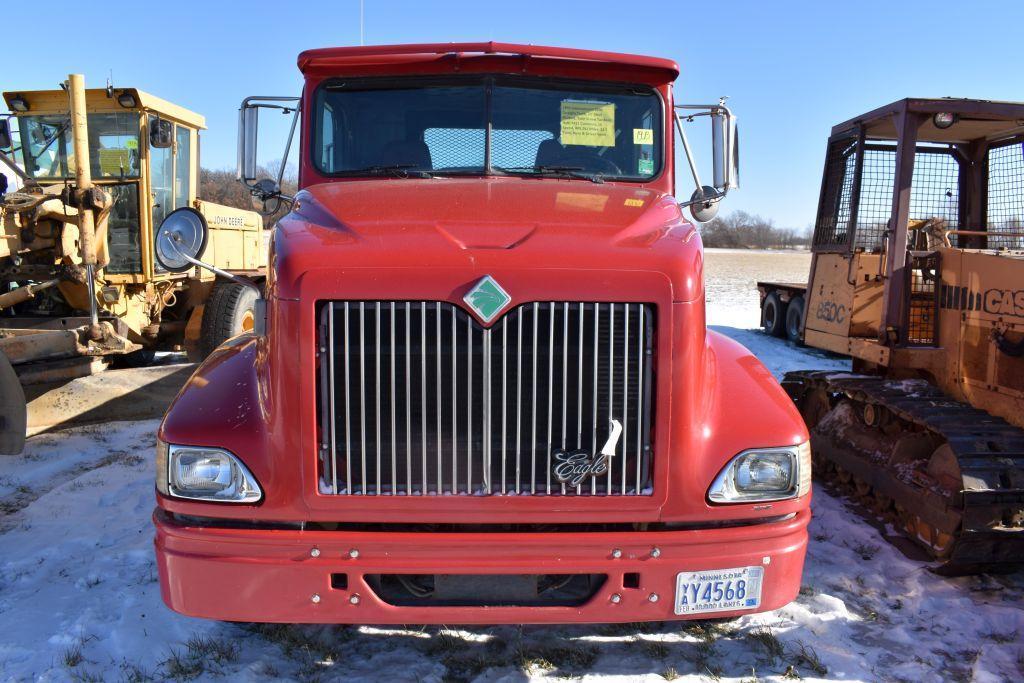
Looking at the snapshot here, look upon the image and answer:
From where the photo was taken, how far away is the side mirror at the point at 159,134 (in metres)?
7.71

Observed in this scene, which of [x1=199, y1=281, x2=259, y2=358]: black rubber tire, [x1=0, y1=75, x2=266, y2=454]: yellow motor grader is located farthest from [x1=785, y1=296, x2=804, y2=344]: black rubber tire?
[x1=199, y1=281, x2=259, y2=358]: black rubber tire

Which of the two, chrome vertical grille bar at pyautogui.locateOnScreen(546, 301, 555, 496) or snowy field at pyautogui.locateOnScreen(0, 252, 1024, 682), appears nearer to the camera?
chrome vertical grille bar at pyautogui.locateOnScreen(546, 301, 555, 496)

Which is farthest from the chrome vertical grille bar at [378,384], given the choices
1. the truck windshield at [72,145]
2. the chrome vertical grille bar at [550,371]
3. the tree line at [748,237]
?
the tree line at [748,237]

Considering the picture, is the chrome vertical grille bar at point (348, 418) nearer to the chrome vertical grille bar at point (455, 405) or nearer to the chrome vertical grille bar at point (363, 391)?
the chrome vertical grille bar at point (363, 391)

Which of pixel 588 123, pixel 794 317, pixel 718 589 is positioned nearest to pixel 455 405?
pixel 718 589

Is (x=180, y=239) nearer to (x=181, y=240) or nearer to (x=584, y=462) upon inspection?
(x=181, y=240)

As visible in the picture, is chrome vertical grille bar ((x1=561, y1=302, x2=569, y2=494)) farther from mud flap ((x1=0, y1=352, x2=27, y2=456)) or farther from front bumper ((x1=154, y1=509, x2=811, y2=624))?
mud flap ((x1=0, y1=352, x2=27, y2=456))

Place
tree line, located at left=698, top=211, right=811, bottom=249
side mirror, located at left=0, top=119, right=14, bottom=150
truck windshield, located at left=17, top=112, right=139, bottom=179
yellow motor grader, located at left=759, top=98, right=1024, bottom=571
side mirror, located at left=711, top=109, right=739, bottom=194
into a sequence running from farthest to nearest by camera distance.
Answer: tree line, located at left=698, top=211, right=811, bottom=249
truck windshield, located at left=17, top=112, right=139, bottom=179
side mirror, located at left=0, top=119, right=14, bottom=150
side mirror, located at left=711, top=109, right=739, bottom=194
yellow motor grader, located at left=759, top=98, right=1024, bottom=571

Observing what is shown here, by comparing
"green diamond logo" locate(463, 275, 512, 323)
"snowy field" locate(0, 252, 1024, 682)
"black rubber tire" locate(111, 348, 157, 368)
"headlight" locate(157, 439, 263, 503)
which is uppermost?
"green diamond logo" locate(463, 275, 512, 323)

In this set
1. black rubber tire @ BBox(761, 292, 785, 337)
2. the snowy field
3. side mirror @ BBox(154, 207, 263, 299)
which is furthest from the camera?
black rubber tire @ BBox(761, 292, 785, 337)

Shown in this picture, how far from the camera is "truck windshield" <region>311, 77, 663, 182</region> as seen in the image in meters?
3.90

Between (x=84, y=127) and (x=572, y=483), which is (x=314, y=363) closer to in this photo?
(x=572, y=483)

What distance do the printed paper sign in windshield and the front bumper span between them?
2.10 meters

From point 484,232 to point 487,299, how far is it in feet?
1.09
